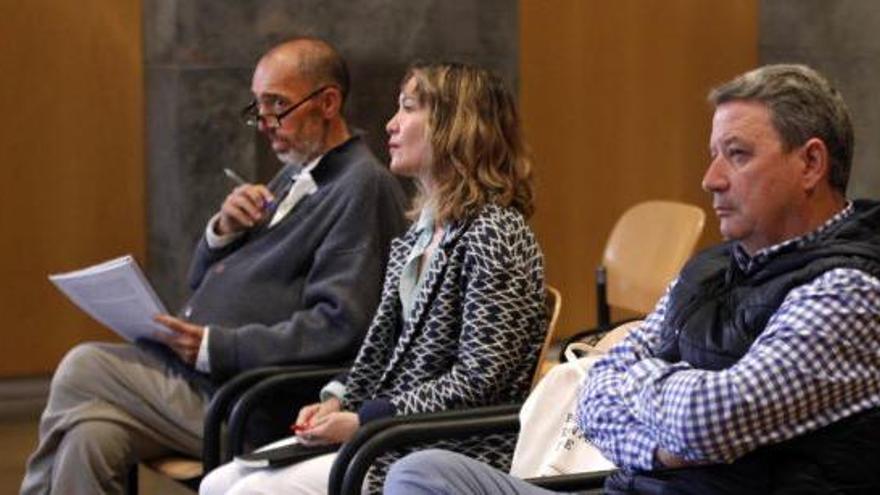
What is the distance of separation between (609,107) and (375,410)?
393cm

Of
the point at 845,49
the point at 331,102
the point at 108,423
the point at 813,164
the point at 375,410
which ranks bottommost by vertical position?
the point at 108,423

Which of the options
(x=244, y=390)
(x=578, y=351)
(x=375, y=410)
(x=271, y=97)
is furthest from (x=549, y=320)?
(x=271, y=97)

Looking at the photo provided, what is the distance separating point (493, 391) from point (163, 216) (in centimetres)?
314

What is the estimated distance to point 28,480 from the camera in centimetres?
474

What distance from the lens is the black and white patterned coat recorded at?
12.8ft

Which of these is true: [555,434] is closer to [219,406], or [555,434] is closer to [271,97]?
[219,406]

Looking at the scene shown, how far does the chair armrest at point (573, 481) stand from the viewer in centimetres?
346

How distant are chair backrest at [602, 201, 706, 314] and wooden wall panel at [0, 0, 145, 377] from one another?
2158 mm

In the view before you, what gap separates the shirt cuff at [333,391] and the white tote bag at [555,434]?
30.4 inches

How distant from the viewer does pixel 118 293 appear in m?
4.54

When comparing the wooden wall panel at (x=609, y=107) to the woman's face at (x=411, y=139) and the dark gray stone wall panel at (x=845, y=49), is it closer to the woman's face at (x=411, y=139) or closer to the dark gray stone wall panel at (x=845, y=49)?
the dark gray stone wall panel at (x=845, y=49)

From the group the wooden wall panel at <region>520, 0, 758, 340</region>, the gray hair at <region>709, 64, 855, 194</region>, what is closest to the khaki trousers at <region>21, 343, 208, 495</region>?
the gray hair at <region>709, 64, 855, 194</region>

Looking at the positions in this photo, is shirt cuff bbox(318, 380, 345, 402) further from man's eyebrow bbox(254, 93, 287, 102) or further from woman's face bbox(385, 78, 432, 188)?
man's eyebrow bbox(254, 93, 287, 102)

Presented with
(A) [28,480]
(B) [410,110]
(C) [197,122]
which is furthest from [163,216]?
(B) [410,110]
